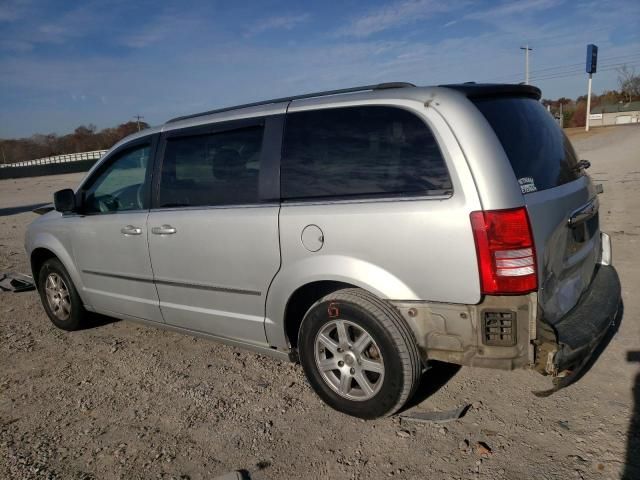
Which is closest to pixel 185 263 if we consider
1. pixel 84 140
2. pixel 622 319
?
pixel 622 319

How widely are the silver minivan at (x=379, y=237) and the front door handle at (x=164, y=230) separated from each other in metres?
0.03


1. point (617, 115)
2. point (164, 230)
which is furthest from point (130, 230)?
point (617, 115)

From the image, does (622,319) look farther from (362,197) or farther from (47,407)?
(47,407)

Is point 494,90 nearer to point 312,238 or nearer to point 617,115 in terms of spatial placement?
point 312,238

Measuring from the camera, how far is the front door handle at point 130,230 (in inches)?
157

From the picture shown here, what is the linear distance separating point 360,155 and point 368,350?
1.14 metres

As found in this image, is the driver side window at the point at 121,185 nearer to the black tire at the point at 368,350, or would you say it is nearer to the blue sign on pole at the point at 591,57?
the black tire at the point at 368,350

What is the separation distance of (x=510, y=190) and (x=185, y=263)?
2.29 meters

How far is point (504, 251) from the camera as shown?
251cm

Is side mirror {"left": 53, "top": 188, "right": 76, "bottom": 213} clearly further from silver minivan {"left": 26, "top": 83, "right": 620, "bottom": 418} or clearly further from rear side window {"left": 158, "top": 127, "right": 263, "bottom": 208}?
rear side window {"left": 158, "top": 127, "right": 263, "bottom": 208}

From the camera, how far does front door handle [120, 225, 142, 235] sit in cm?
398

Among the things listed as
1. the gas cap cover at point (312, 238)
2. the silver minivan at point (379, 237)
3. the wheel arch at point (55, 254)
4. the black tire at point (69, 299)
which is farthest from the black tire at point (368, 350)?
the black tire at point (69, 299)

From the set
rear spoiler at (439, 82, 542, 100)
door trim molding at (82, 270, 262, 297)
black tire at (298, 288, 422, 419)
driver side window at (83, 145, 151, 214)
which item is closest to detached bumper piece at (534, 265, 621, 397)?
black tire at (298, 288, 422, 419)

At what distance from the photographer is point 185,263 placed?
12.1 ft
